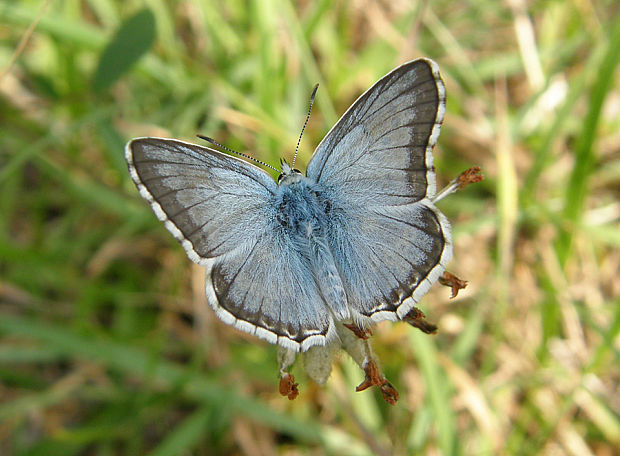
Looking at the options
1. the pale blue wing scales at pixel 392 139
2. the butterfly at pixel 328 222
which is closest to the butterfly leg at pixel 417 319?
the butterfly at pixel 328 222

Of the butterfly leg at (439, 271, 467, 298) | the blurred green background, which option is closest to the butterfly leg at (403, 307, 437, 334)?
the butterfly leg at (439, 271, 467, 298)

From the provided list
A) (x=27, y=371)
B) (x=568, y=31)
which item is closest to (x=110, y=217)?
(x=27, y=371)

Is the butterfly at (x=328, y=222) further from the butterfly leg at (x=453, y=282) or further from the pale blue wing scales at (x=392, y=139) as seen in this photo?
the butterfly leg at (x=453, y=282)

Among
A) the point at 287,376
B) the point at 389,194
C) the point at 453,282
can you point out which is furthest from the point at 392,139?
the point at 287,376

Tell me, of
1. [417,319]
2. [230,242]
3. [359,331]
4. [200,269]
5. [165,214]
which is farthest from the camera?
[200,269]

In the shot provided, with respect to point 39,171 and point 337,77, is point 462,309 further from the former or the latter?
point 39,171

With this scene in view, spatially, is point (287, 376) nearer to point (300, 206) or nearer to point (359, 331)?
point (359, 331)
